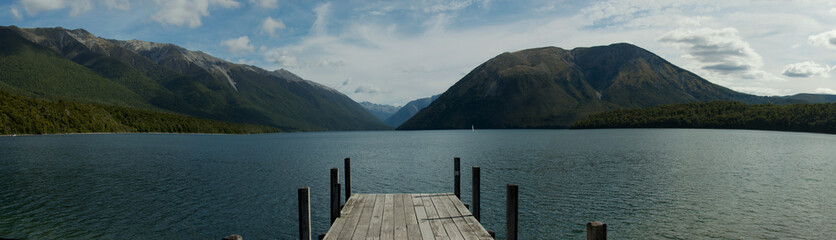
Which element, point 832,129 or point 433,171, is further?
point 832,129

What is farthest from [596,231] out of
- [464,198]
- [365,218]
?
[464,198]

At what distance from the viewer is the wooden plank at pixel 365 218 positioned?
13414 mm

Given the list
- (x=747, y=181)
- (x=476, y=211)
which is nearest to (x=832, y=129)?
(x=747, y=181)

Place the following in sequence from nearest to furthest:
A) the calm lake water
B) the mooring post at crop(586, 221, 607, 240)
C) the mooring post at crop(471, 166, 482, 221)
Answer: the mooring post at crop(586, 221, 607, 240), the mooring post at crop(471, 166, 482, 221), the calm lake water

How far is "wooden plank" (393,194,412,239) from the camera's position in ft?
43.5

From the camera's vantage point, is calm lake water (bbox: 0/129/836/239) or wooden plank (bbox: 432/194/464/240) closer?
wooden plank (bbox: 432/194/464/240)

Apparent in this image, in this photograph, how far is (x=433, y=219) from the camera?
15328 mm

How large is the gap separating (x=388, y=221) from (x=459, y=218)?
2596 millimetres

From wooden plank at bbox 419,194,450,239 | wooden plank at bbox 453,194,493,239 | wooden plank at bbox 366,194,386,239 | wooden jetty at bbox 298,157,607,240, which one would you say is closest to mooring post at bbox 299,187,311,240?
wooden jetty at bbox 298,157,607,240

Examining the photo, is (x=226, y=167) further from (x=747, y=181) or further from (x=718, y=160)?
(x=718, y=160)

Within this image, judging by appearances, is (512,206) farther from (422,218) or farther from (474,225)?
(422,218)

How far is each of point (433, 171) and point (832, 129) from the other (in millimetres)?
184553

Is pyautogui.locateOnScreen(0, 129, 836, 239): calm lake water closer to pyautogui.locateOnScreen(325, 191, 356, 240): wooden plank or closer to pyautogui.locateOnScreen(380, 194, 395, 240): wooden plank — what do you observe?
pyautogui.locateOnScreen(380, 194, 395, 240): wooden plank

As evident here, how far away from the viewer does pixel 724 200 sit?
1188 inches
